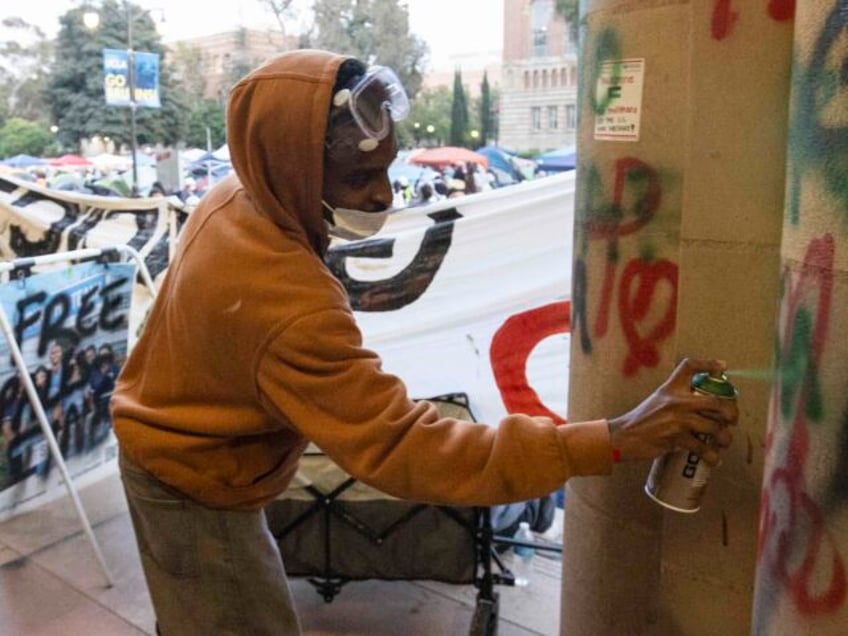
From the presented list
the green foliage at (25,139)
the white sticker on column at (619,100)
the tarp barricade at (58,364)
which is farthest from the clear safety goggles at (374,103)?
the green foliage at (25,139)

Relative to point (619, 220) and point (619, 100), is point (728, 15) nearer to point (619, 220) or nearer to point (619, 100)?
point (619, 100)

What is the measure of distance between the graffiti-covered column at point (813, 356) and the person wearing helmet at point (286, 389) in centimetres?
16

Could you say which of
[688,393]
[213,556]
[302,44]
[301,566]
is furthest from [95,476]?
[302,44]

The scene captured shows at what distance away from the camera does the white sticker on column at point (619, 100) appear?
2.10 metres

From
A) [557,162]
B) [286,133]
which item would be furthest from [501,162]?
[286,133]

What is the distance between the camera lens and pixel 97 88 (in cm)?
3731

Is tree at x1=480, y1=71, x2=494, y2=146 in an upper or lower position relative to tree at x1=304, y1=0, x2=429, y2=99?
lower

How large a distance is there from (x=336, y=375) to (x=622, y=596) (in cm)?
121

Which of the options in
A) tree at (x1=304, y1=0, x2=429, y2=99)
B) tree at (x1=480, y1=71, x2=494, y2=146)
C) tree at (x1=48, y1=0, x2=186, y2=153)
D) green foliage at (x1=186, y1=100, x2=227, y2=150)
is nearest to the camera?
tree at (x1=304, y1=0, x2=429, y2=99)

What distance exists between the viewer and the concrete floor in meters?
3.49

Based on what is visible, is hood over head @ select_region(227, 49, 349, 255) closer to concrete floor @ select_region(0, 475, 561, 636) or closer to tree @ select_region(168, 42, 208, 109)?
concrete floor @ select_region(0, 475, 561, 636)

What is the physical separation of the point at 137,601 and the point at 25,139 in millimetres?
40388

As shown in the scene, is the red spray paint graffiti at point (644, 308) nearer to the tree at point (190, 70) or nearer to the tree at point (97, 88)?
the tree at point (97, 88)

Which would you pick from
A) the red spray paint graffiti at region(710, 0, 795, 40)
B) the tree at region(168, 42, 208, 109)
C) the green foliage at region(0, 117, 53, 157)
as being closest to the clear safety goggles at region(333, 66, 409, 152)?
the red spray paint graffiti at region(710, 0, 795, 40)
